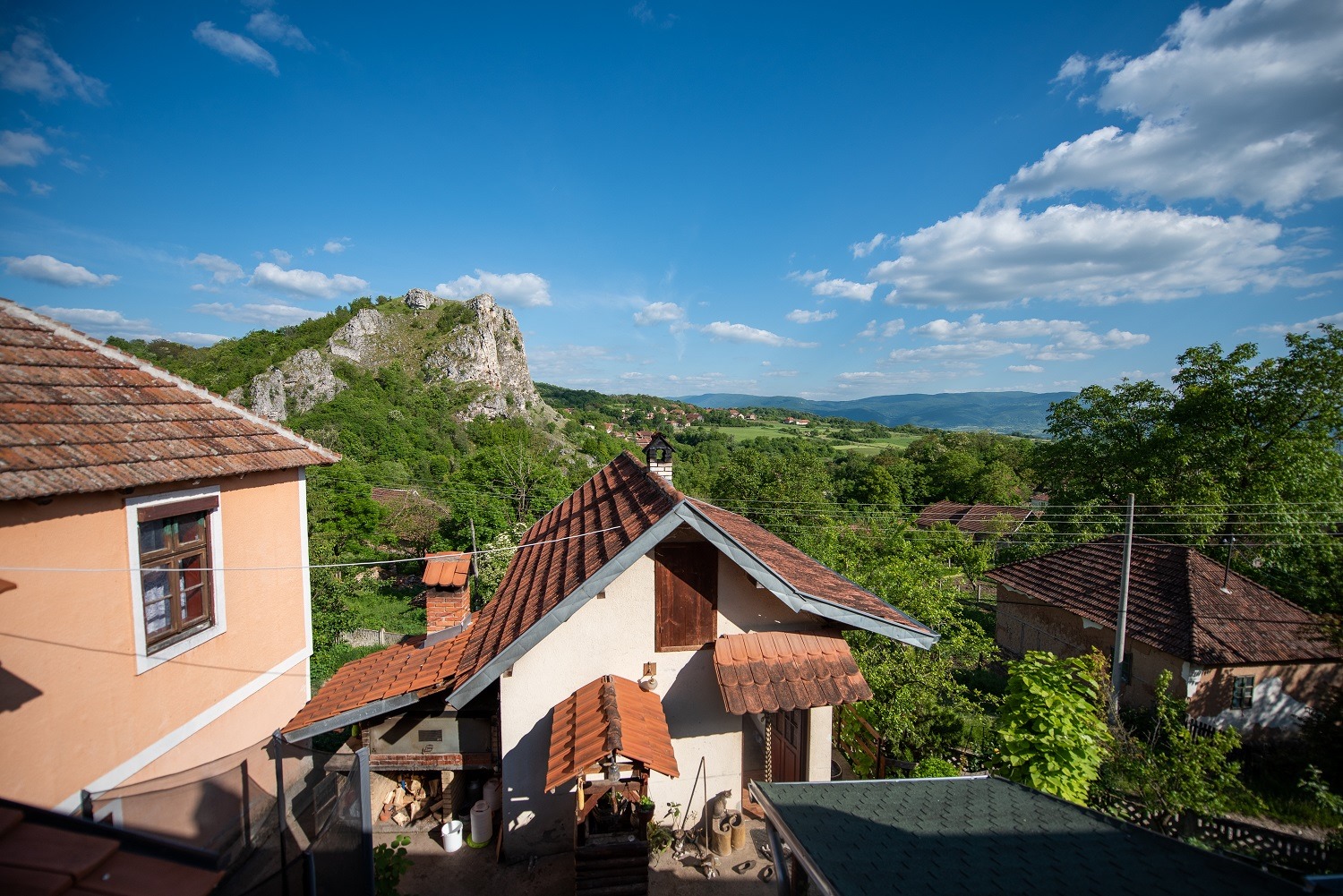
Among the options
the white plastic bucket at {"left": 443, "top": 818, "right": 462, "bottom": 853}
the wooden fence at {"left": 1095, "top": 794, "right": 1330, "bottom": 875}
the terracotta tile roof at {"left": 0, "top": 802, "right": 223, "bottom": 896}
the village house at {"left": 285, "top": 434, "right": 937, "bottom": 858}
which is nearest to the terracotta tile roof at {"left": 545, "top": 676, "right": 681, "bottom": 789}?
the village house at {"left": 285, "top": 434, "right": 937, "bottom": 858}

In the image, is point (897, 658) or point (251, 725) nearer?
point (251, 725)

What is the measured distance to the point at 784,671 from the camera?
6801 mm

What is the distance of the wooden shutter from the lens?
7.00 m

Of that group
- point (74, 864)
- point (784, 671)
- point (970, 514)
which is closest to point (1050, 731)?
point (784, 671)

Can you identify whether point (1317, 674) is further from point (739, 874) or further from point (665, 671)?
point (665, 671)

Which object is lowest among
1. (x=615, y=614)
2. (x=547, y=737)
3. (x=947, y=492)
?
(x=947, y=492)

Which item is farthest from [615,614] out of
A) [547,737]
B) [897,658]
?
[897,658]

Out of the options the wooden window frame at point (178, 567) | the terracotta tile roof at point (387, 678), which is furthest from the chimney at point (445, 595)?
the wooden window frame at point (178, 567)

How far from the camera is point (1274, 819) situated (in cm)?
955

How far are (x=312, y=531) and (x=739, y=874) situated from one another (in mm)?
24689

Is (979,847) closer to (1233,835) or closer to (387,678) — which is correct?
(387,678)

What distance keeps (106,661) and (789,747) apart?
26.1ft

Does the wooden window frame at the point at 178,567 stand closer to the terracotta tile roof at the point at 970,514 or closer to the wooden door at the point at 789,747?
the wooden door at the point at 789,747

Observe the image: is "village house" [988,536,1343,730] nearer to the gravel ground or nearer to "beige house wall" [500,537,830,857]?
"beige house wall" [500,537,830,857]
